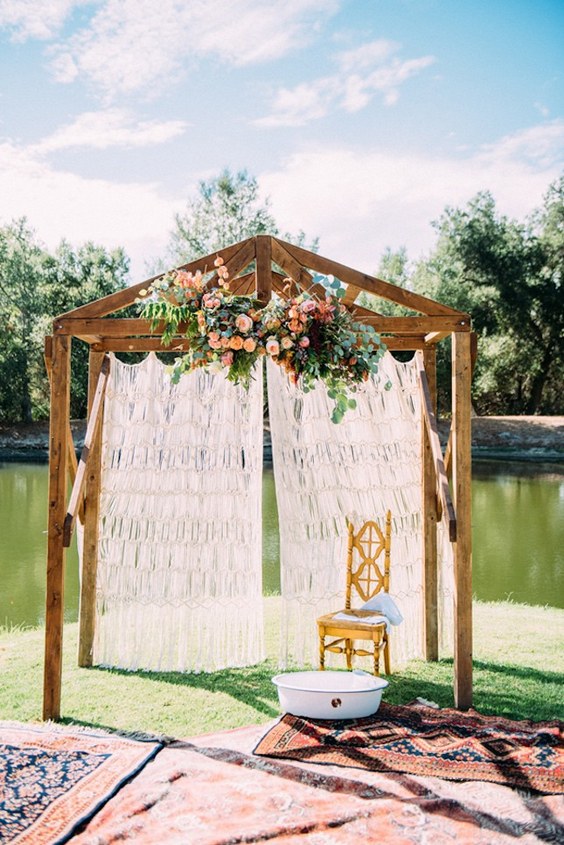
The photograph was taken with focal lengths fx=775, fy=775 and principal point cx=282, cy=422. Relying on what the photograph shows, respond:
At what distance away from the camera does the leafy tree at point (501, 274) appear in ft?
72.4

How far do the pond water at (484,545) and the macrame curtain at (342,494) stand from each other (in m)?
3.46

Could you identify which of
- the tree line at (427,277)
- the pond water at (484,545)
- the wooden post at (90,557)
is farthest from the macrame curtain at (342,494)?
the tree line at (427,277)

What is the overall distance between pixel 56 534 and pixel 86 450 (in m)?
0.59

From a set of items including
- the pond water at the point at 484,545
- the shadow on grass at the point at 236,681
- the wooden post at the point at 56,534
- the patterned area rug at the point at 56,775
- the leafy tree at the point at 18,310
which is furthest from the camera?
the leafy tree at the point at 18,310

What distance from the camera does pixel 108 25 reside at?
5.92 m

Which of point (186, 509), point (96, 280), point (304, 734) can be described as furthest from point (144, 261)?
point (304, 734)

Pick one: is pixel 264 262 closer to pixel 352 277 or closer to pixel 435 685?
pixel 352 277

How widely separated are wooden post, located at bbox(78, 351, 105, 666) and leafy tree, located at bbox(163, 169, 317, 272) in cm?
1936

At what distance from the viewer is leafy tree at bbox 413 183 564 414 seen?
22.1 meters

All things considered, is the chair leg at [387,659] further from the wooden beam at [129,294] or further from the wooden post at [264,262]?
the wooden beam at [129,294]

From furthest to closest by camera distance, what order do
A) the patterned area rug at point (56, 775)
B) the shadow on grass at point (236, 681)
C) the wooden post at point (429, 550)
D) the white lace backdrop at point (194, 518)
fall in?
the wooden post at point (429, 550)
the white lace backdrop at point (194, 518)
the shadow on grass at point (236, 681)
the patterned area rug at point (56, 775)

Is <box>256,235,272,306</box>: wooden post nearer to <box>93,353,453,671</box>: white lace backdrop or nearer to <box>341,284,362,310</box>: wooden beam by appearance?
<box>341,284,362,310</box>: wooden beam

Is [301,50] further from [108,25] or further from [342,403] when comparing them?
[342,403]

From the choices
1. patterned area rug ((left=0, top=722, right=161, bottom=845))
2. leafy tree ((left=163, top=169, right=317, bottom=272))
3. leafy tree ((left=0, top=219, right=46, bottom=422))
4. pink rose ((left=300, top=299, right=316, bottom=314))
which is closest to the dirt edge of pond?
leafy tree ((left=0, top=219, right=46, bottom=422))
